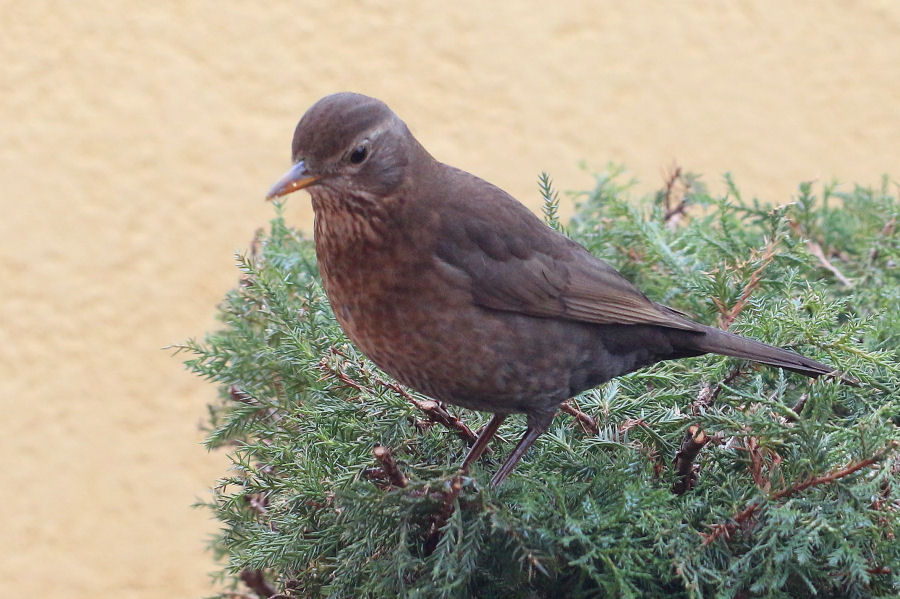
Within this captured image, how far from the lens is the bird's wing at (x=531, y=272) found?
170 centimetres

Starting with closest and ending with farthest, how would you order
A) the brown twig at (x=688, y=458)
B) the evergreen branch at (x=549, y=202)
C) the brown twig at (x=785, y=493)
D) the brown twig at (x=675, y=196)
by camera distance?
the brown twig at (x=785, y=493), the brown twig at (x=688, y=458), the evergreen branch at (x=549, y=202), the brown twig at (x=675, y=196)

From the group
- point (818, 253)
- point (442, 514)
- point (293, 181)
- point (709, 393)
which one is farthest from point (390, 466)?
point (818, 253)

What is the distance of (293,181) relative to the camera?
157 cm

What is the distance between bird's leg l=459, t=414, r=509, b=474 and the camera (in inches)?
63.9

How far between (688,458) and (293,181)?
830mm

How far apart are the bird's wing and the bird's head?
15 centimetres

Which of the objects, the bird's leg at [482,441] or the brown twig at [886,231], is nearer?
the bird's leg at [482,441]

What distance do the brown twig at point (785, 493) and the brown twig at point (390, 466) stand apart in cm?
47

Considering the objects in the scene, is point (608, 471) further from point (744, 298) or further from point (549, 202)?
point (549, 202)

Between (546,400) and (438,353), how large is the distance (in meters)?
0.24

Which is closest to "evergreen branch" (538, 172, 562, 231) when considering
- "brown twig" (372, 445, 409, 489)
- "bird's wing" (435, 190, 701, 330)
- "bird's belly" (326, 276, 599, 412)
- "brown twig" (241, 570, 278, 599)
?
"bird's wing" (435, 190, 701, 330)

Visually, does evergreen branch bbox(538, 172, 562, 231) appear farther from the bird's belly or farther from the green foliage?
the bird's belly

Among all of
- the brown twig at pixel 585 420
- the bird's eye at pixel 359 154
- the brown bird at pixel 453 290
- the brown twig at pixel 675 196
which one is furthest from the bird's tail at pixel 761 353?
the brown twig at pixel 675 196

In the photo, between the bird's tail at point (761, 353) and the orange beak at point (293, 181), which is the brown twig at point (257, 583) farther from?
the bird's tail at point (761, 353)
